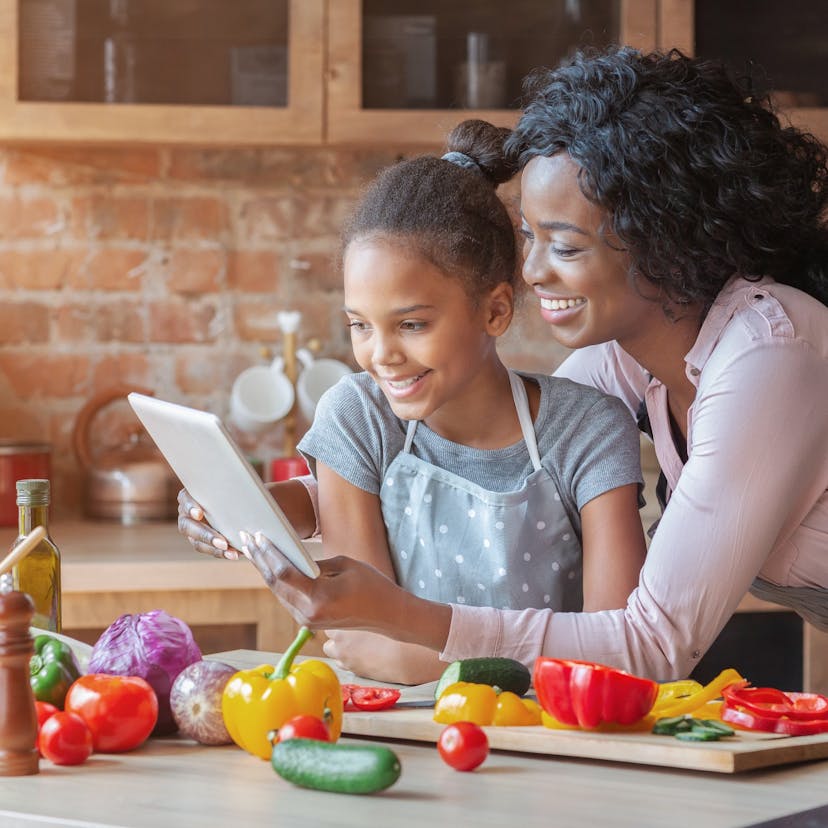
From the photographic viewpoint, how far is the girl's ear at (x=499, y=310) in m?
1.55

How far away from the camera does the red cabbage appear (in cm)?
→ 114

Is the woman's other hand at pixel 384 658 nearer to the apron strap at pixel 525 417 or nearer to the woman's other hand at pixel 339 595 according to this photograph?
the woman's other hand at pixel 339 595

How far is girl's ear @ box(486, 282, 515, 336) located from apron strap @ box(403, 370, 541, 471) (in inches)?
3.0

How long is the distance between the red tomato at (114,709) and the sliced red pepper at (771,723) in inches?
18.9

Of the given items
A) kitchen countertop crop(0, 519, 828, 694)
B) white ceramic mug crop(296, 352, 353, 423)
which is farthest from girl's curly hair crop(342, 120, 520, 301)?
white ceramic mug crop(296, 352, 353, 423)

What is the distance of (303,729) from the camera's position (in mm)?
982

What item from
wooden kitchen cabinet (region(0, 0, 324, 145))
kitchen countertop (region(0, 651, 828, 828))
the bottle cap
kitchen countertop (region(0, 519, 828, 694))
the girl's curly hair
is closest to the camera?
kitchen countertop (region(0, 651, 828, 828))

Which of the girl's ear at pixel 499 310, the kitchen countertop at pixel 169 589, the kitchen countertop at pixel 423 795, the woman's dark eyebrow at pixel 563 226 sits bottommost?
the kitchen countertop at pixel 169 589

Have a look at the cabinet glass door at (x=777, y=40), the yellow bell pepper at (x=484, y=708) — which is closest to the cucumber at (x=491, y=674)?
the yellow bell pepper at (x=484, y=708)

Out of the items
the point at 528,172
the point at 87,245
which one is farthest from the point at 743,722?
the point at 87,245

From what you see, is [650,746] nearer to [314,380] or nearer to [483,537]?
[483,537]

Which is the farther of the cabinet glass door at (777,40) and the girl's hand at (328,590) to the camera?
the cabinet glass door at (777,40)

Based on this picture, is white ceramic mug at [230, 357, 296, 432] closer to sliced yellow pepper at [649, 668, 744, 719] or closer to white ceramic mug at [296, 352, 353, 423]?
white ceramic mug at [296, 352, 353, 423]

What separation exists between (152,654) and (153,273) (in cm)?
189
